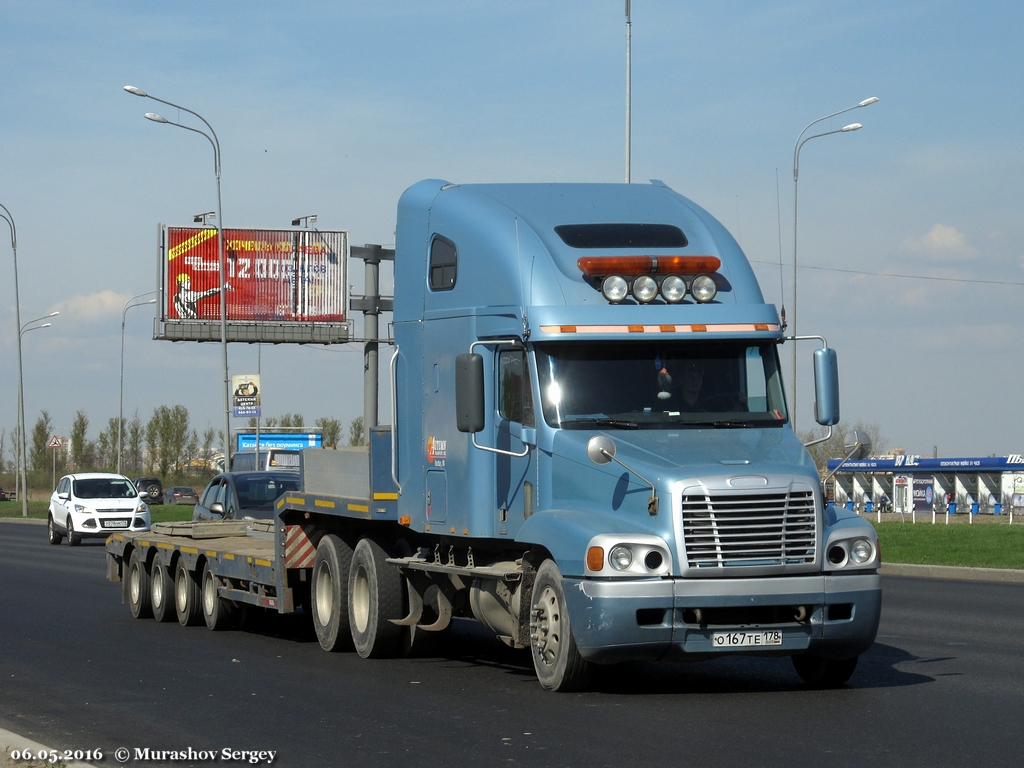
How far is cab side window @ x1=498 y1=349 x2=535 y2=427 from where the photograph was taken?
1134 cm

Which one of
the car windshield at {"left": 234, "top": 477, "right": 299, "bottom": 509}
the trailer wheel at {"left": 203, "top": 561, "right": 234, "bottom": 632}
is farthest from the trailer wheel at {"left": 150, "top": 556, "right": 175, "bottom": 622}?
the car windshield at {"left": 234, "top": 477, "right": 299, "bottom": 509}

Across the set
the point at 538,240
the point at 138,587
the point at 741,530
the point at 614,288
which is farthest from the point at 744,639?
the point at 138,587

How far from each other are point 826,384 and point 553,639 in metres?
2.82

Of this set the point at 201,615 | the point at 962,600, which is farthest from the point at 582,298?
the point at 962,600

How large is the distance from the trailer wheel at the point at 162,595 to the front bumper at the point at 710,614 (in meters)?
9.06

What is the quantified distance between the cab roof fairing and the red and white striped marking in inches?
118

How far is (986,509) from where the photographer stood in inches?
2430

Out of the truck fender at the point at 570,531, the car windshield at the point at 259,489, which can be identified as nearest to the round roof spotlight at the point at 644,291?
the truck fender at the point at 570,531

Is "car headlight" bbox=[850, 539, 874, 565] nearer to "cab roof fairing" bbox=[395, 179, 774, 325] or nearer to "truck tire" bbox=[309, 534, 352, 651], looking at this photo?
"cab roof fairing" bbox=[395, 179, 774, 325]

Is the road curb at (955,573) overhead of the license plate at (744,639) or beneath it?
beneath

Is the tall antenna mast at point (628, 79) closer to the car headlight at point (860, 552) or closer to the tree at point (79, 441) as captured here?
the car headlight at point (860, 552)

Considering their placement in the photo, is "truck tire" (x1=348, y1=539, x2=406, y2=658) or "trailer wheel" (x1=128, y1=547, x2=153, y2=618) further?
"trailer wheel" (x1=128, y1=547, x2=153, y2=618)

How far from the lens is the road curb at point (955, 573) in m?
24.1

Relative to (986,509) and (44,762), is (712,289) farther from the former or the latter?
(986,509)
